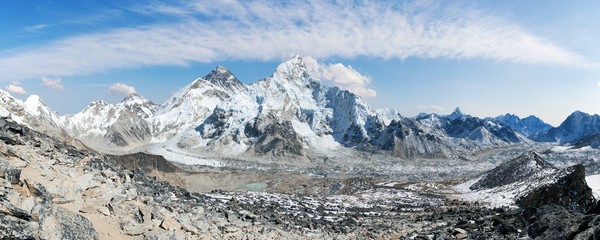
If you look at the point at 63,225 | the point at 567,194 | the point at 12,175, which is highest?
the point at 12,175

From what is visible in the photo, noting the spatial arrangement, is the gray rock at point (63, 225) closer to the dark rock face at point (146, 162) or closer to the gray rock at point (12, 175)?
the gray rock at point (12, 175)

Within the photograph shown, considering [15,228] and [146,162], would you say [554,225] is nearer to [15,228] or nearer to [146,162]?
[15,228]

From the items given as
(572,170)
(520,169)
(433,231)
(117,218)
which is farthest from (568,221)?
(520,169)

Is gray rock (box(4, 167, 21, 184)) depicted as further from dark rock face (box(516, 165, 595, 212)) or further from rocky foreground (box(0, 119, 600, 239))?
dark rock face (box(516, 165, 595, 212))

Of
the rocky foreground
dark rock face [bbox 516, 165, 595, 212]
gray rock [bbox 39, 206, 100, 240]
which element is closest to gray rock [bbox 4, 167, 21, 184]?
the rocky foreground

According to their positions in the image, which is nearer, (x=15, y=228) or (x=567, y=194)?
(x=15, y=228)

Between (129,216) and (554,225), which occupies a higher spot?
(129,216)

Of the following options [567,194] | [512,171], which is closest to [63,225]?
[567,194]
